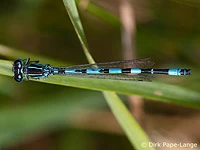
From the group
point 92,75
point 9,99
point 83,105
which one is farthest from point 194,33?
point 9,99

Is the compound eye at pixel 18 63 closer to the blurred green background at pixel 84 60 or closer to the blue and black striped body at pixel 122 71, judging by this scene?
the blue and black striped body at pixel 122 71

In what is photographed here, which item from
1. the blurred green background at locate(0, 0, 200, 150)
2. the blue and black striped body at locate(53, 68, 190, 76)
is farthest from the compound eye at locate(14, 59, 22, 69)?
the blurred green background at locate(0, 0, 200, 150)

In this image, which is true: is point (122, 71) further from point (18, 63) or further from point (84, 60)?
point (84, 60)

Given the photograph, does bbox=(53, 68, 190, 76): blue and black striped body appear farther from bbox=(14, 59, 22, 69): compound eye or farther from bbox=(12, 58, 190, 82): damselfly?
bbox=(14, 59, 22, 69): compound eye

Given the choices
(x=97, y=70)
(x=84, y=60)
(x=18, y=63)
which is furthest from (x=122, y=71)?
(x=84, y=60)

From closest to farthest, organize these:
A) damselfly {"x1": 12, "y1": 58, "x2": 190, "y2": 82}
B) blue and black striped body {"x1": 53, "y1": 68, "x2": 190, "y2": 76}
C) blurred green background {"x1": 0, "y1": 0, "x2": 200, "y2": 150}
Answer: damselfly {"x1": 12, "y1": 58, "x2": 190, "y2": 82} < blue and black striped body {"x1": 53, "y1": 68, "x2": 190, "y2": 76} < blurred green background {"x1": 0, "y1": 0, "x2": 200, "y2": 150}

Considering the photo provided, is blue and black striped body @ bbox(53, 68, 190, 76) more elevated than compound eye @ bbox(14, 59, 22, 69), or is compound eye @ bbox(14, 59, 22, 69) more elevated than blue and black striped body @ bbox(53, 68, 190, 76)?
compound eye @ bbox(14, 59, 22, 69)

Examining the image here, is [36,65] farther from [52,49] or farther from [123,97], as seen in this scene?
[52,49]
